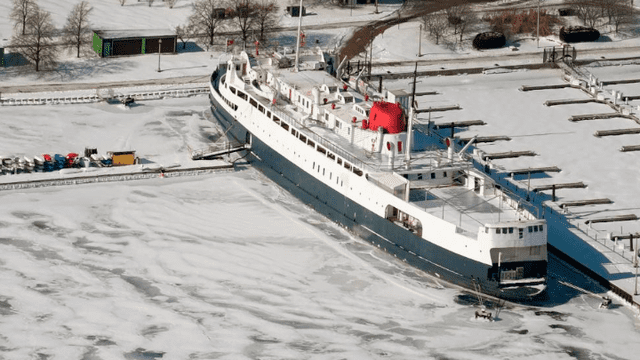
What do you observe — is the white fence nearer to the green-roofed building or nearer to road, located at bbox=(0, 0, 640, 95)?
road, located at bbox=(0, 0, 640, 95)

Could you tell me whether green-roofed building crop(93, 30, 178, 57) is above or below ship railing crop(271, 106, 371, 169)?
above

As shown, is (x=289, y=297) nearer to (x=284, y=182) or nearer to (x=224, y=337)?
(x=224, y=337)

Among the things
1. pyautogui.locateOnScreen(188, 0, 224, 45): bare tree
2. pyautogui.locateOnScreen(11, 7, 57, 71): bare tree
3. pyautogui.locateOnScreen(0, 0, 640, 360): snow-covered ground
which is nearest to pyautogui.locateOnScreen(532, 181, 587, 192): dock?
pyautogui.locateOnScreen(0, 0, 640, 360): snow-covered ground

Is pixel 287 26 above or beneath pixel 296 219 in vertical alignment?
above

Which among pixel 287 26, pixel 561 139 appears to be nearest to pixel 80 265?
pixel 561 139

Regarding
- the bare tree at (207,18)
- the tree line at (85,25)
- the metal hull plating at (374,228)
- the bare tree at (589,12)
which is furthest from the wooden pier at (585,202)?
the bare tree at (589,12)

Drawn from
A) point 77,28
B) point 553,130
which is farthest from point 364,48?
point 77,28
